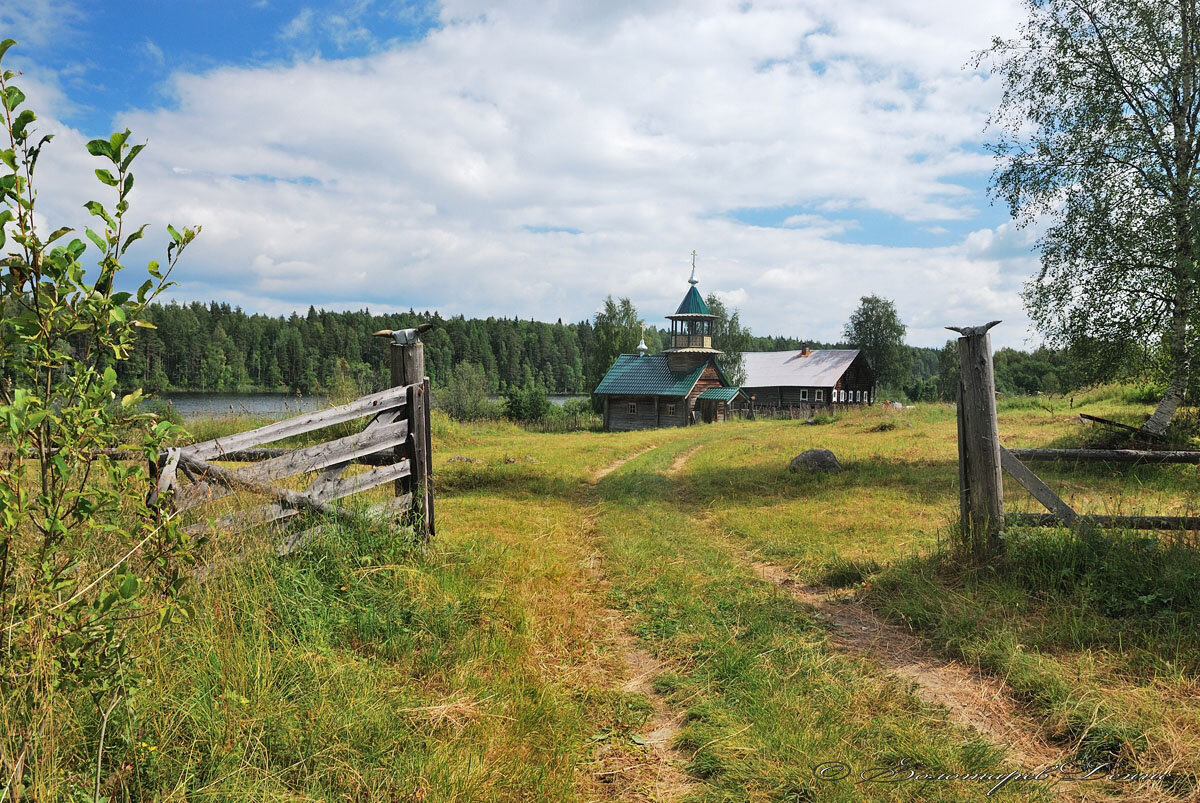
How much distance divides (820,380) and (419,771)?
50.7 meters

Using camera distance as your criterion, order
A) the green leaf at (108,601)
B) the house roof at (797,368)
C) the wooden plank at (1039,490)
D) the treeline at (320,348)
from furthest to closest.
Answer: the treeline at (320,348), the house roof at (797,368), the wooden plank at (1039,490), the green leaf at (108,601)

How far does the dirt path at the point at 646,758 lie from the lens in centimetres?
345

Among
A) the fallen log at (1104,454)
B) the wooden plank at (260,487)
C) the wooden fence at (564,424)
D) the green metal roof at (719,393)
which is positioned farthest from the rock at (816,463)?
the green metal roof at (719,393)

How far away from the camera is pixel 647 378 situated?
43.3m

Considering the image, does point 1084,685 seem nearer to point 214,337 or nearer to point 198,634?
point 198,634

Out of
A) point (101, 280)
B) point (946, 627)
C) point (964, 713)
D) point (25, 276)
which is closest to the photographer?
point (25, 276)

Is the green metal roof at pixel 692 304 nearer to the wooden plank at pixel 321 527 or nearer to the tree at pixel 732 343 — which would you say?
the tree at pixel 732 343

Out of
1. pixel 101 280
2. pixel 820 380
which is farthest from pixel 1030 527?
pixel 820 380

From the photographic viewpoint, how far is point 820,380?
5034 cm

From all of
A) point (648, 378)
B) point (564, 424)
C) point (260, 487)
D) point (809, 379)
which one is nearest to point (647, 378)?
point (648, 378)

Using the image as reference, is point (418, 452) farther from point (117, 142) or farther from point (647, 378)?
point (647, 378)

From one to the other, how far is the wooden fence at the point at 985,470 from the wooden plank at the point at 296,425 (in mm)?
5962

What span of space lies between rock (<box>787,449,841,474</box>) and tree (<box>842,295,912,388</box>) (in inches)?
2044

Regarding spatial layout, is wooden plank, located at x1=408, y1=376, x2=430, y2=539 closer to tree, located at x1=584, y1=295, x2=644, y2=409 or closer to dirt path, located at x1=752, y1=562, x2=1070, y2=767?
dirt path, located at x1=752, y1=562, x2=1070, y2=767
